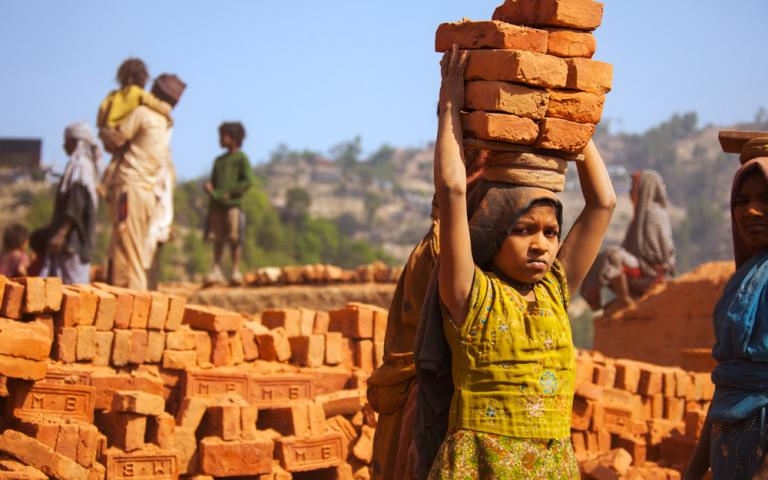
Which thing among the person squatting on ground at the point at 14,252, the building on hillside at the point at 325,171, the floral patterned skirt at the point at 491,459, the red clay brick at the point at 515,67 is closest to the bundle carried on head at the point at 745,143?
the red clay brick at the point at 515,67

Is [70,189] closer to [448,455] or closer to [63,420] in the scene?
[63,420]

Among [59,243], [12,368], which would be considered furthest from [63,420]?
[59,243]

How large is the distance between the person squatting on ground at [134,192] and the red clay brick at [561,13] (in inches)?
318

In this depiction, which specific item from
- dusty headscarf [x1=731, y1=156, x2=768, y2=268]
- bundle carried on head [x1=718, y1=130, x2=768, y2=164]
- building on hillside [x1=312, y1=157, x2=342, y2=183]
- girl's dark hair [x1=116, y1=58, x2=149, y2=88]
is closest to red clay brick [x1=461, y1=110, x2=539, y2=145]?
dusty headscarf [x1=731, y1=156, x2=768, y2=268]

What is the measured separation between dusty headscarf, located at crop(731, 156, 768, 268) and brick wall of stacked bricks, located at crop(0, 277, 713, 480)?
2492mm

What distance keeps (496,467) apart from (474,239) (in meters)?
0.75

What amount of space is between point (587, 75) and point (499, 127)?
47 cm

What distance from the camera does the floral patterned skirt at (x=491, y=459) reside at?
362 centimetres

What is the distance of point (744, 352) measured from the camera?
3998 millimetres

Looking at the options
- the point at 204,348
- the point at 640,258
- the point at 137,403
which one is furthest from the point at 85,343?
the point at 640,258

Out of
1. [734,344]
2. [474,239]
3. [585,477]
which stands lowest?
[585,477]

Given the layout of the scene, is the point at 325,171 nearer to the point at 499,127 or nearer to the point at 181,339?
the point at 181,339

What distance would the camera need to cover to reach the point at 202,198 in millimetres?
66125

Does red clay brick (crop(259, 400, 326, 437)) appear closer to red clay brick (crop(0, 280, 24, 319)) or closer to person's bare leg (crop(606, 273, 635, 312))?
red clay brick (crop(0, 280, 24, 319))
